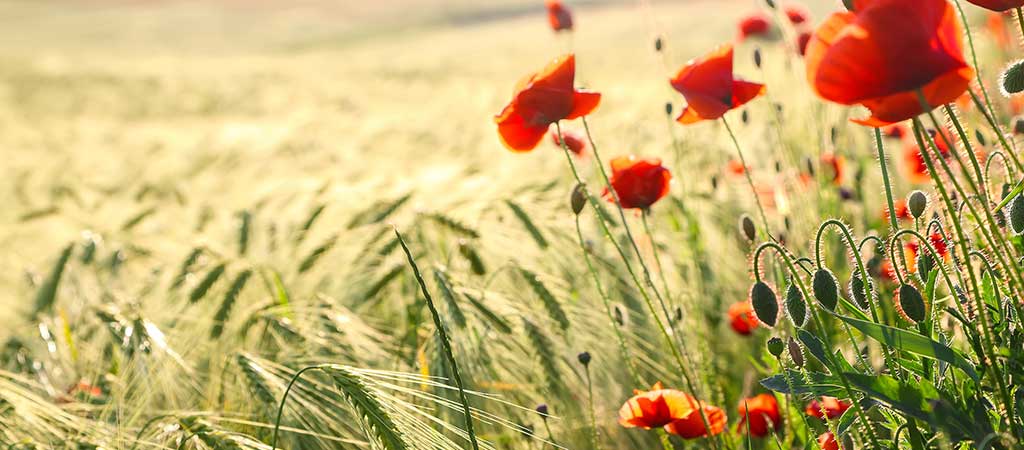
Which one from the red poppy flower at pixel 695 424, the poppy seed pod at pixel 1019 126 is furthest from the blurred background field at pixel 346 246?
the poppy seed pod at pixel 1019 126

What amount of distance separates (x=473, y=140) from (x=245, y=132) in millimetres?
1587

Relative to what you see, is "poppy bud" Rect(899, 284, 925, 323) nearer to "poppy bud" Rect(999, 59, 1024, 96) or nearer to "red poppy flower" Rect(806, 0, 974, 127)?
"red poppy flower" Rect(806, 0, 974, 127)

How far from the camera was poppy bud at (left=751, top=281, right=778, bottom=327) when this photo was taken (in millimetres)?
1012

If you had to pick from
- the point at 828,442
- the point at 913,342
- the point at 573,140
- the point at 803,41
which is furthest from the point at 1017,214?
the point at 803,41

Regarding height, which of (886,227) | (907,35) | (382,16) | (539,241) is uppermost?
(382,16)

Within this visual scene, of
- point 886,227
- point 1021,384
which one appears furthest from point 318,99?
point 1021,384

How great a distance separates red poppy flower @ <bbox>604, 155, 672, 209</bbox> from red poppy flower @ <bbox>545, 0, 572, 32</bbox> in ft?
2.73

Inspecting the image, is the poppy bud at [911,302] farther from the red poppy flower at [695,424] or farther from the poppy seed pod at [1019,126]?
the poppy seed pod at [1019,126]

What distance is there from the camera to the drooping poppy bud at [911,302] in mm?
933

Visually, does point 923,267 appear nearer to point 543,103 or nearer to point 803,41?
point 543,103

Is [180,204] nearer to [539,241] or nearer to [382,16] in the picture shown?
[539,241]

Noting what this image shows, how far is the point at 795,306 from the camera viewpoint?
101 cm

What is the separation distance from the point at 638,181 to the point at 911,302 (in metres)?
0.52

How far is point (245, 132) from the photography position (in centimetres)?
511
